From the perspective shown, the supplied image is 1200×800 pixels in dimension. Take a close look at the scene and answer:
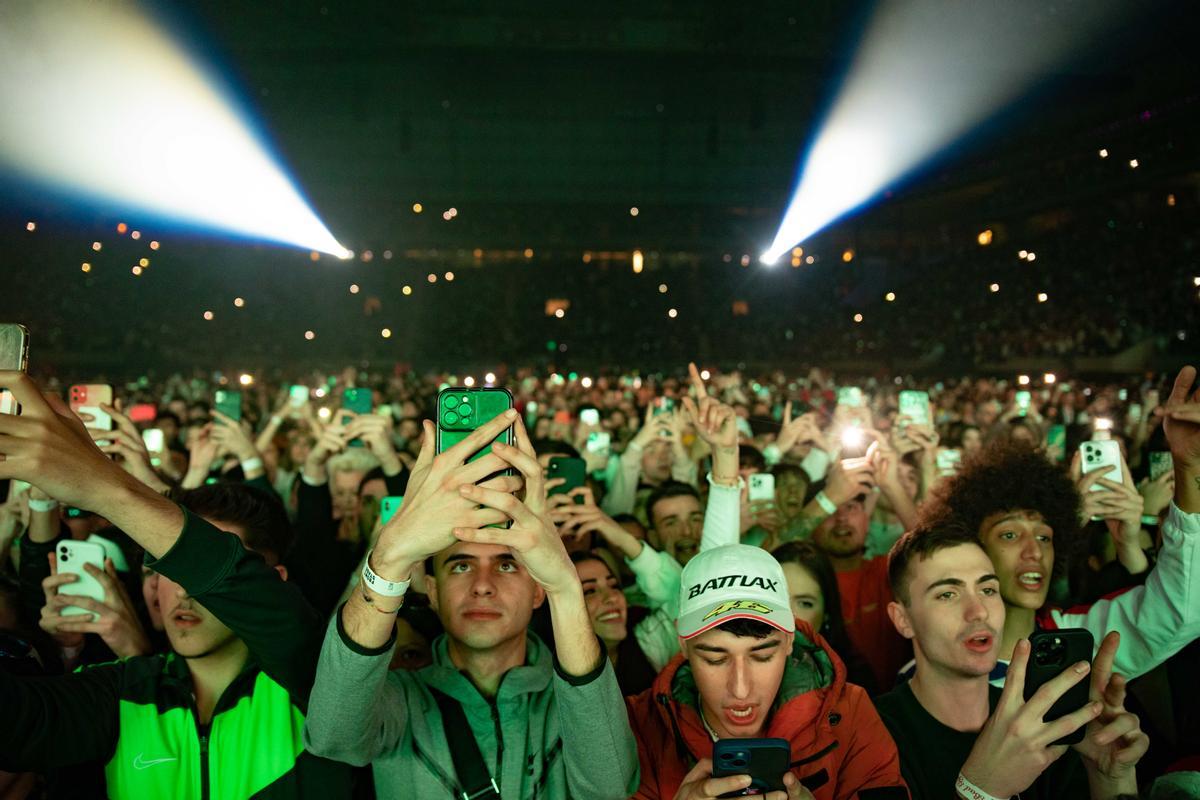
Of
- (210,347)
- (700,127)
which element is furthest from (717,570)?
→ (210,347)

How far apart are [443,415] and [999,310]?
32.2 metres

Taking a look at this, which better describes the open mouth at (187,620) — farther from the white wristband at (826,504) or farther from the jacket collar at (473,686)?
the white wristband at (826,504)

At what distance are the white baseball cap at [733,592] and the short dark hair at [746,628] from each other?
3cm

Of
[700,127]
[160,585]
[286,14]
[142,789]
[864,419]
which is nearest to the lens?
[142,789]

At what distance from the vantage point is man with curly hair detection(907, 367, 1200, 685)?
271 centimetres

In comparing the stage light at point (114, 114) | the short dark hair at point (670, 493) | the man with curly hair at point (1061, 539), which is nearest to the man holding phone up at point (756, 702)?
the man with curly hair at point (1061, 539)

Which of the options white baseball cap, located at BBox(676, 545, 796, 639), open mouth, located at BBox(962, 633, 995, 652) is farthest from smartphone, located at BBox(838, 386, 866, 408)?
white baseball cap, located at BBox(676, 545, 796, 639)

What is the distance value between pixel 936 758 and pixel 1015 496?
1531mm

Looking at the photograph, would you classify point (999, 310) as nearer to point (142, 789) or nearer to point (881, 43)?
point (881, 43)

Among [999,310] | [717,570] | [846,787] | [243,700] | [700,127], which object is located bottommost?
[846,787]

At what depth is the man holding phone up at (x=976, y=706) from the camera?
184 centimetres

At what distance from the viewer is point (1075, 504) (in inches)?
144

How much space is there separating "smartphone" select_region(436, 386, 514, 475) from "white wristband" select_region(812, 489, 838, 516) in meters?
2.93

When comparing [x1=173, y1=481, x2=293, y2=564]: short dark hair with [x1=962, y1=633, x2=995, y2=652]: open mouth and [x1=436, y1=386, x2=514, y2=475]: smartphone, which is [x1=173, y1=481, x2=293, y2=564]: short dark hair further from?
[x1=962, y1=633, x2=995, y2=652]: open mouth
